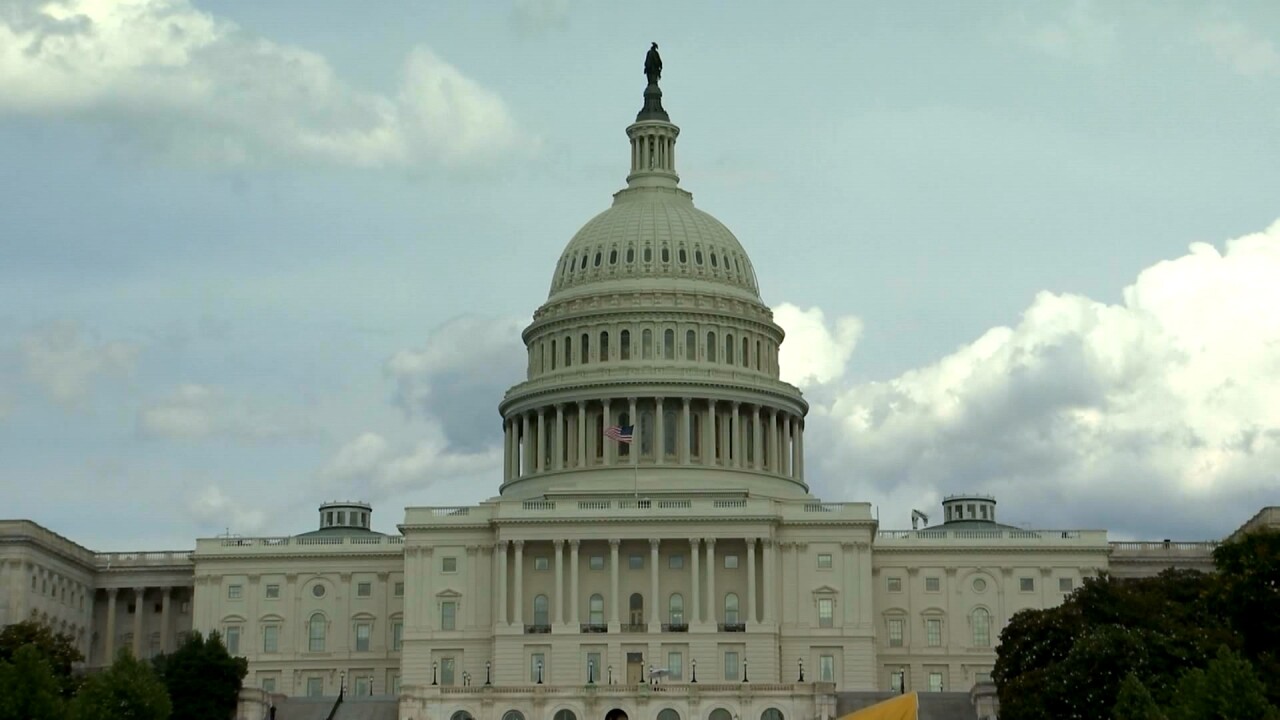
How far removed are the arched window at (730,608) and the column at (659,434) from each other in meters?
16.6

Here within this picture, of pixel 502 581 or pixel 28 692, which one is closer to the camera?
pixel 28 692

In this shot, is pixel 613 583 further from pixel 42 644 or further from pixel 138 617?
pixel 138 617

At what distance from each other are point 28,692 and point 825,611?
222 ft

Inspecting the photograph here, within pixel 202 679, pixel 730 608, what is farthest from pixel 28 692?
pixel 730 608

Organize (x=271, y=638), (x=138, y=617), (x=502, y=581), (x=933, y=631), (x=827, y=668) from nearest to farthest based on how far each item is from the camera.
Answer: (x=502, y=581) → (x=827, y=668) → (x=933, y=631) → (x=271, y=638) → (x=138, y=617)

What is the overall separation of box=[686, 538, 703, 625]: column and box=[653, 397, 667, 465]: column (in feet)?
50.2

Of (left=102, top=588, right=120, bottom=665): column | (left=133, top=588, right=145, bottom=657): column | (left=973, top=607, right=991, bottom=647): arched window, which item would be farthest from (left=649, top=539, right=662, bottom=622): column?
(left=102, top=588, right=120, bottom=665): column

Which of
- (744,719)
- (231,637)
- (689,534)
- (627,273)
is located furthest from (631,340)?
(744,719)

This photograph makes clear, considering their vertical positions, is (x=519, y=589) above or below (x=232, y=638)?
above

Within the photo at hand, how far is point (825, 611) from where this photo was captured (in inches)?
6747

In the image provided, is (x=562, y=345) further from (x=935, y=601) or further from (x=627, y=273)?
(x=935, y=601)

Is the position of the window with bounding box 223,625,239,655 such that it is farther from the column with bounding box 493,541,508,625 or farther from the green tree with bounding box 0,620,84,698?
the green tree with bounding box 0,620,84,698

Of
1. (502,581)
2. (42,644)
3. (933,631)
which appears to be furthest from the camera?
(933,631)

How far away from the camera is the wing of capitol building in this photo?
166 metres
